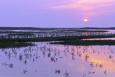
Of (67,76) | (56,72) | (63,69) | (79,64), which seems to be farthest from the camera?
(79,64)

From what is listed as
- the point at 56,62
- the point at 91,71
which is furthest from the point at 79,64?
the point at 91,71

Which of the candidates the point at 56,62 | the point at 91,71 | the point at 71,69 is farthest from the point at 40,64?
the point at 91,71

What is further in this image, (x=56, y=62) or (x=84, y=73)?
(x=56, y=62)

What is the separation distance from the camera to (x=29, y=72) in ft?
49.9

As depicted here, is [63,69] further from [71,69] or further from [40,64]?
[40,64]

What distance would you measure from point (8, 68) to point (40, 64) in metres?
2.15

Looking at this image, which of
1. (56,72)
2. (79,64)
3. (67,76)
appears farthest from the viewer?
(79,64)

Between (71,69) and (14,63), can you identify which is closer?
(71,69)

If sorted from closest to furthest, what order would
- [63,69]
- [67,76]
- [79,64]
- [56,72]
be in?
[67,76]
[56,72]
[63,69]
[79,64]

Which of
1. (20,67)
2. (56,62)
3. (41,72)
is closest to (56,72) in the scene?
(41,72)

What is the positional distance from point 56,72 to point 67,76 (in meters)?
1.24

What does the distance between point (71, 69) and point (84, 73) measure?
1.47 meters

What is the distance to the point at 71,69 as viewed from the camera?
1620 centimetres

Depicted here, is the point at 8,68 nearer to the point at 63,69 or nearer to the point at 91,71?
the point at 63,69
